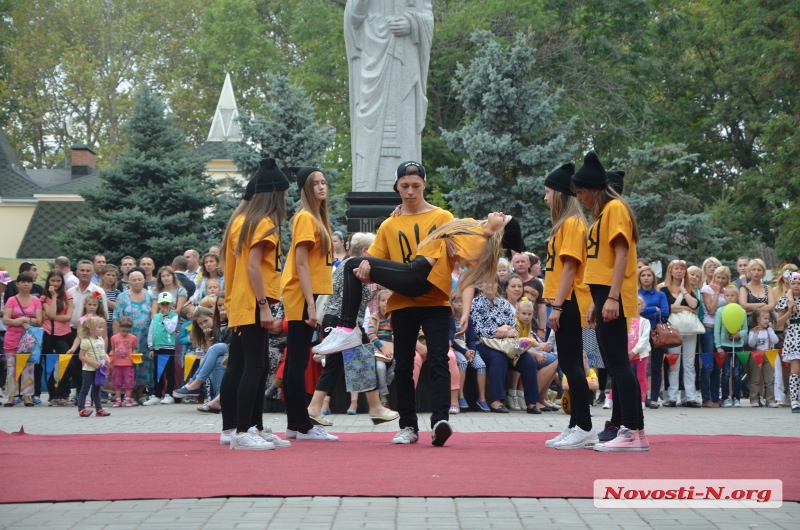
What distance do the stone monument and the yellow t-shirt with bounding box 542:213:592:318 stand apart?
1104cm

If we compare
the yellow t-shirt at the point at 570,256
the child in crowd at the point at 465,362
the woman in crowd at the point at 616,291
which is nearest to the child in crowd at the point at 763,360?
the child in crowd at the point at 465,362

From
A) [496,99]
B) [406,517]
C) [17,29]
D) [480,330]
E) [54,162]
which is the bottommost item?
[406,517]

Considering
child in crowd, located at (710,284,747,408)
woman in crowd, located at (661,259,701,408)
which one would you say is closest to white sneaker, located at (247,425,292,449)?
woman in crowd, located at (661,259,701,408)

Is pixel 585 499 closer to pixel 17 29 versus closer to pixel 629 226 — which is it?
pixel 629 226

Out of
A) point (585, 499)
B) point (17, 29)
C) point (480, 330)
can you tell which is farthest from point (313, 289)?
point (17, 29)

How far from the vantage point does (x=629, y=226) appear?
8.67 m

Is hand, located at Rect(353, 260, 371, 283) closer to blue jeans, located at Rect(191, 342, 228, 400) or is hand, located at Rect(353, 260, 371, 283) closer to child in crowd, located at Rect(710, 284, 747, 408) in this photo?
blue jeans, located at Rect(191, 342, 228, 400)

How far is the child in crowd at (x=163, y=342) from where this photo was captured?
16266mm

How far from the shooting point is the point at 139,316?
16.5 meters

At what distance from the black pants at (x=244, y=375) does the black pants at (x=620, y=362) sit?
235 cm

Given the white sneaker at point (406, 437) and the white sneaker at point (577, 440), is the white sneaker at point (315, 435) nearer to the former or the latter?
the white sneaker at point (406, 437)

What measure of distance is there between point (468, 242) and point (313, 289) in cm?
125

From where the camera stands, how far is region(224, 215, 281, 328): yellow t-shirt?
28.5 ft

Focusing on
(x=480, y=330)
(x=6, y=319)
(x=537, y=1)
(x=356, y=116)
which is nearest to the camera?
(x=480, y=330)
